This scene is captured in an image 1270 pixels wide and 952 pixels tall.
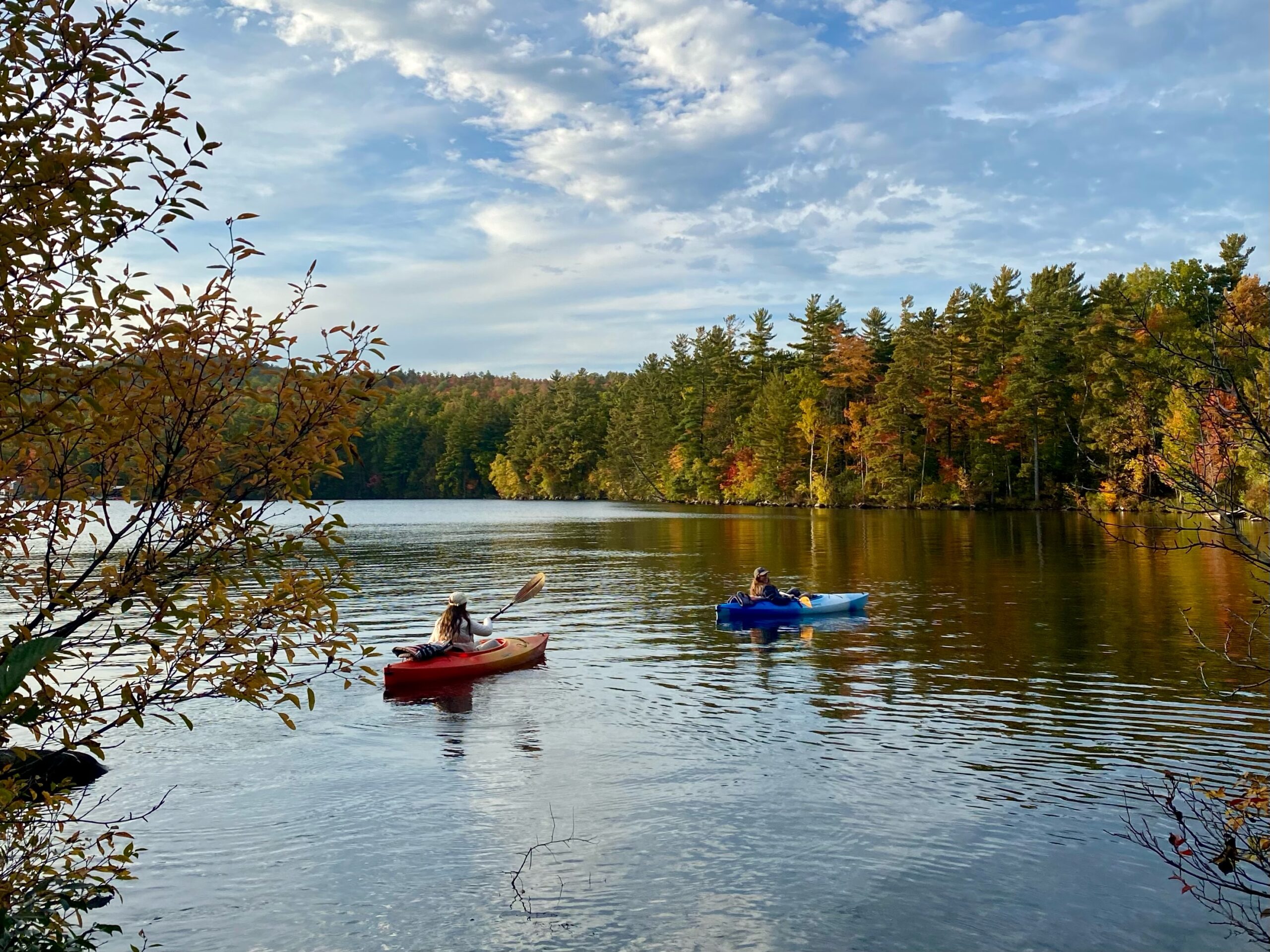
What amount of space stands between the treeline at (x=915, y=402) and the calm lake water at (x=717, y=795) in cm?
2961

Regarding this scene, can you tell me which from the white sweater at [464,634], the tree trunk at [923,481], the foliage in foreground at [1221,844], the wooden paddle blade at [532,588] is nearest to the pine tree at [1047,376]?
the tree trunk at [923,481]

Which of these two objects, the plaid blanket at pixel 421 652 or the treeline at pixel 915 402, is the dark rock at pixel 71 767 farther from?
the treeline at pixel 915 402

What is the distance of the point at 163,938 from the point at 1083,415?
219 ft

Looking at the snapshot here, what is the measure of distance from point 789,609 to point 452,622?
351 inches

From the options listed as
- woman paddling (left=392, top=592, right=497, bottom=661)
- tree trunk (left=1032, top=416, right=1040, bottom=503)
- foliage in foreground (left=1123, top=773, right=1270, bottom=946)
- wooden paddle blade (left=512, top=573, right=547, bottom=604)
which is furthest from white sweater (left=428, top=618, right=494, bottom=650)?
tree trunk (left=1032, top=416, right=1040, bottom=503)

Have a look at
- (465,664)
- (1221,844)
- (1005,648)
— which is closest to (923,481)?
(1005,648)

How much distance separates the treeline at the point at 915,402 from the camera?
65.1m

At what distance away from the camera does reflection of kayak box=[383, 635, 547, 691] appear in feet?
52.8

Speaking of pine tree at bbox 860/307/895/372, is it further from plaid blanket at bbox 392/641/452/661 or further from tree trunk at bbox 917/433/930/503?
plaid blanket at bbox 392/641/452/661

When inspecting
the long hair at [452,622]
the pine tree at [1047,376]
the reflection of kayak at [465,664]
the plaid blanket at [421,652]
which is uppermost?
the pine tree at [1047,376]

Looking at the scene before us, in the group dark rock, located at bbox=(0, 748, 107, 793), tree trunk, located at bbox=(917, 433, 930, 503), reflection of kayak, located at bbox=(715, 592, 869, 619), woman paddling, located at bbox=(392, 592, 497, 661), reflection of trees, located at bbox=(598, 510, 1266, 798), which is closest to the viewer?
dark rock, located at bbox=(0, 748, 107, 793)

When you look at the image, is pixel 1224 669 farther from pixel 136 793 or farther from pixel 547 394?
pixel 547 394

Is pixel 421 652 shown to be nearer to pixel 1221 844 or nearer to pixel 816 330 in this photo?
pixel 1221 844

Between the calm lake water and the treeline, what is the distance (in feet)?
97.1
